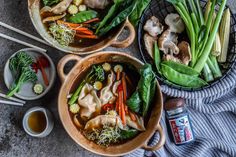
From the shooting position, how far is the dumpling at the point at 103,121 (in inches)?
104

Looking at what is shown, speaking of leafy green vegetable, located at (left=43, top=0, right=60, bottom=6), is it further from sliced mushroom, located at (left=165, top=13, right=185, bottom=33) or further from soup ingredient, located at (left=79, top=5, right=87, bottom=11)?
sliced mushroom, located at (left=165, top=13, right=185, bottom=33)

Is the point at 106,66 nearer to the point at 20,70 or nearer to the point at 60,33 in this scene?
the point at 60,33

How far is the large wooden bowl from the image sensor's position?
8.45 feet

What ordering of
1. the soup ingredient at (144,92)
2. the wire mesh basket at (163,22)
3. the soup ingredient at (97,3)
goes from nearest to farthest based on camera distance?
the soup ingredient at (144,92) → the soup ingredient at (97,3) → the wire mesh basket at (163,22)

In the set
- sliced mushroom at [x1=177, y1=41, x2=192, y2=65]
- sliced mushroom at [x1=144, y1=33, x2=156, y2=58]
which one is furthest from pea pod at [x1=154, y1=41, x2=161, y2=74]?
sliced mushroom at [x1=177, y1=41, x2=192, y2=65]

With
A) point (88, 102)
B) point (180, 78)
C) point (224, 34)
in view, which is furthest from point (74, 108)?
point (224, 34)

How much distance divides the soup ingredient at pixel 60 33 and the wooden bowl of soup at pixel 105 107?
0.14 metres

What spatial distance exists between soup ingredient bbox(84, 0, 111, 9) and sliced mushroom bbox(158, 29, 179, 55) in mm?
359

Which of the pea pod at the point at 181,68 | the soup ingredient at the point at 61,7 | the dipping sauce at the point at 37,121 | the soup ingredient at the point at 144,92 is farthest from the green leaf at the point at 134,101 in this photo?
the soup ingredient at the point at 61,7

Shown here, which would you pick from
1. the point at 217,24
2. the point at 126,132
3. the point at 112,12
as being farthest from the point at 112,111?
the point at 217,24

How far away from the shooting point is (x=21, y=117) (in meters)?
2.79

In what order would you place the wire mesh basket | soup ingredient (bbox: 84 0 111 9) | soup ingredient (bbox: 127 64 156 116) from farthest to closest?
the wire mesh basket, soup ingredient (bbox: 84 0 111 9), soup ingredient (bbox: 127 64 156 116)

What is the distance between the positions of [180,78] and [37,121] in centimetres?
82

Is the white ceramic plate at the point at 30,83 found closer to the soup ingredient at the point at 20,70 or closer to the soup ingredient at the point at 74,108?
the soup ingredient at the point at 20,70
